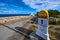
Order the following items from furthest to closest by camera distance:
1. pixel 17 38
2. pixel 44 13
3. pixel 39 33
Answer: pixel 17 38 < pixel 39 33 < pixel 44 13

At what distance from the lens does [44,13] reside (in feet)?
41.0

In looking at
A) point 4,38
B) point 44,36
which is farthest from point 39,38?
point 4,38

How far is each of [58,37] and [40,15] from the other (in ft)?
8.61

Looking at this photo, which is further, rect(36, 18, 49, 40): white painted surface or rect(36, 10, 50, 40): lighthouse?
rect(36, 18, 49, 40): white painted surface

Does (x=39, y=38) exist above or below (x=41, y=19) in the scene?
below

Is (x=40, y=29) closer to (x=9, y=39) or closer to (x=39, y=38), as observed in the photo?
(x=39, y=38)

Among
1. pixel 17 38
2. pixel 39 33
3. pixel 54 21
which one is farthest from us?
pixel 54 21

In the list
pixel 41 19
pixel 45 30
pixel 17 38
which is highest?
pixel 41 19

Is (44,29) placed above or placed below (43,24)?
below

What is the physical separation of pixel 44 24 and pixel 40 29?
2.06 ft

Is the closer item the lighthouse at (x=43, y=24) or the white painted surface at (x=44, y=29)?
the lighthouse at (x=43, y=24)

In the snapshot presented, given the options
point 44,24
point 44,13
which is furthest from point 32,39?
point 44,13

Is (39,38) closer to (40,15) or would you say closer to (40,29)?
(40,29)

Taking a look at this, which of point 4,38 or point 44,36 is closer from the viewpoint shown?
point 44,36
